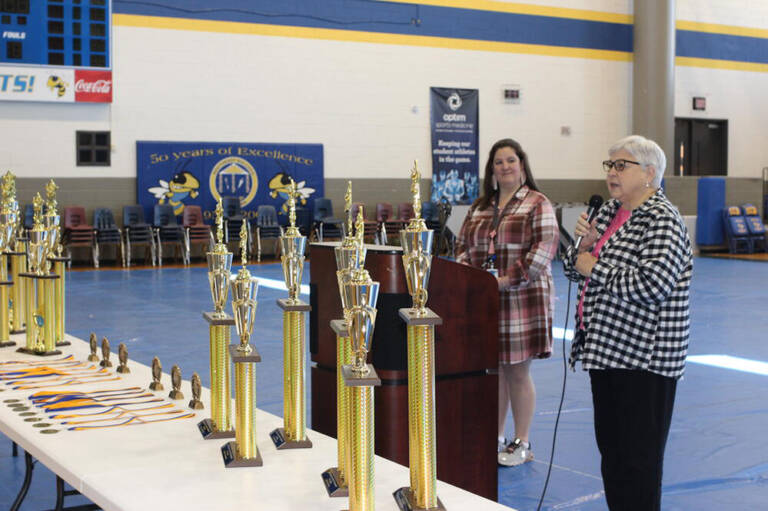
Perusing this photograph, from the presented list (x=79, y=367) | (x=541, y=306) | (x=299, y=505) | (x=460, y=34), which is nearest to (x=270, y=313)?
(x=541, y=306)

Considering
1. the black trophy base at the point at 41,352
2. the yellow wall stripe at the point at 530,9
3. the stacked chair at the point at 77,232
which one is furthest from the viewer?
the yellow wall stripe at the point at 530,9

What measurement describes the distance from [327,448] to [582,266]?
1.25m

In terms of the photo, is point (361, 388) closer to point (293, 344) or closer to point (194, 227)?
point (293, 344)

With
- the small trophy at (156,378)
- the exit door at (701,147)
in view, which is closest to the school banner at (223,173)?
the exit door at (701,147)

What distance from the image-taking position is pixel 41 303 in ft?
11.4

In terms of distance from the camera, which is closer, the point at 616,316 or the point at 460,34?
the point at 616,316

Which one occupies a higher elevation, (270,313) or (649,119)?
(649,119)

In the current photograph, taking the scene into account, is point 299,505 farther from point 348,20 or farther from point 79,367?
point 348,20

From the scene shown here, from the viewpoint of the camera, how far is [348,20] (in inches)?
680

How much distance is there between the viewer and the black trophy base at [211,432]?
2289 mm

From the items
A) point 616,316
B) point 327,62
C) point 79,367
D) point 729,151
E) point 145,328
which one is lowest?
point 145,328

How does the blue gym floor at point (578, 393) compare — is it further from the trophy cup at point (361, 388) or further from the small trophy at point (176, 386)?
the trophy cup at point (361, 388)

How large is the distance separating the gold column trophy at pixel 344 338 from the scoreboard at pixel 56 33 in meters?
13.9

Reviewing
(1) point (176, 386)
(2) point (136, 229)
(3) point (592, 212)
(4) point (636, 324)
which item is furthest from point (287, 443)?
(2) point (136, 229)
